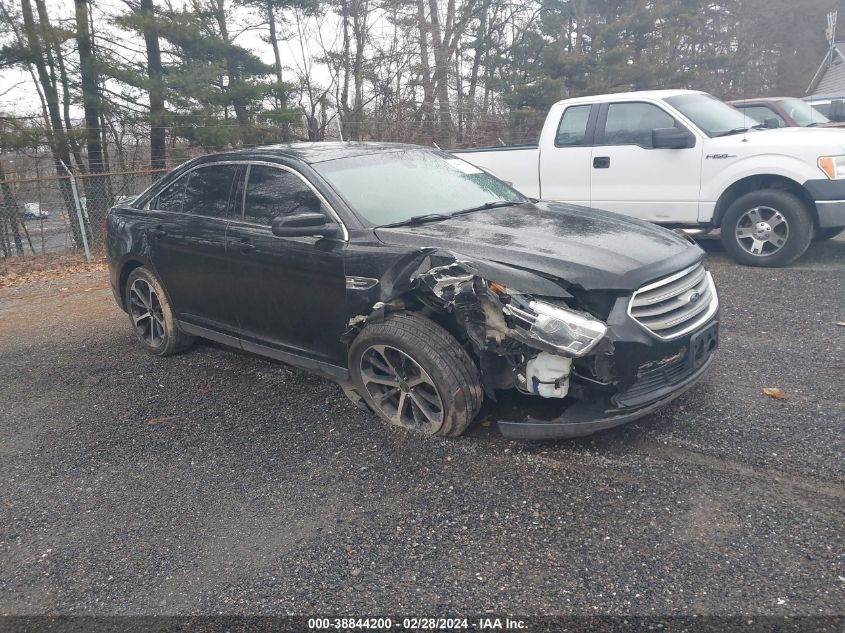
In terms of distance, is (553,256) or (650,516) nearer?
(650,516)

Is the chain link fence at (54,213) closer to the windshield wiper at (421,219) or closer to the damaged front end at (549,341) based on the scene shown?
the windshield wiper at (421,219)

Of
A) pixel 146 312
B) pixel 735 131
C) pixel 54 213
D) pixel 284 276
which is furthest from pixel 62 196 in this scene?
pixel 735 131

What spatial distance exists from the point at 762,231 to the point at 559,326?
5158mm

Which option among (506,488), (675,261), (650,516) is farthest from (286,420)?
(675,261)

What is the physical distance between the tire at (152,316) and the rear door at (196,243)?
0.47ft

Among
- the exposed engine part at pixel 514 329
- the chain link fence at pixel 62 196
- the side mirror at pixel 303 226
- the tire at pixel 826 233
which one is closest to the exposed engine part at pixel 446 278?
the exposed engine part at pixel 514 329

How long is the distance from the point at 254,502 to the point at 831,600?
2.53 m

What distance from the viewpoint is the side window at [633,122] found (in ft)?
25.1

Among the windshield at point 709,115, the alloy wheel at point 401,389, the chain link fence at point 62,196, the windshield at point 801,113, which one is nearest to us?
the alloy wheel at point 401,389

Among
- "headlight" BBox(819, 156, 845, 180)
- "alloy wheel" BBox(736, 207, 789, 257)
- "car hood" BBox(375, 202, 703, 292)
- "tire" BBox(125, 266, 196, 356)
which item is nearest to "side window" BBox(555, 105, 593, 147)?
"alloy wheel" BBox(736, 207, 789, 257)

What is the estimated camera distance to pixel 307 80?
18438 millimetres

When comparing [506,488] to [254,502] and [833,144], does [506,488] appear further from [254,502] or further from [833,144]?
[833,144]

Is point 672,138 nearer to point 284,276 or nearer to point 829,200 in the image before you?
point 829,200

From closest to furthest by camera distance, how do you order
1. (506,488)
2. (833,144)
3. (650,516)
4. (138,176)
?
(650,516) < (506,488) < (833,144) < (138,176)
